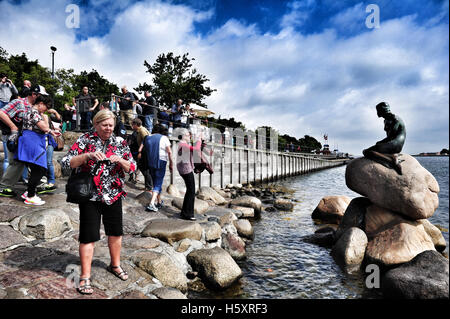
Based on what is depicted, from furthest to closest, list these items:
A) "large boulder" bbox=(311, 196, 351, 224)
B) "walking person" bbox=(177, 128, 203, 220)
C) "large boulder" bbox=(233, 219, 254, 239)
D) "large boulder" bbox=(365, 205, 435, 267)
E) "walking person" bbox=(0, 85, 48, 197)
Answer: "large boulder" bbox=(311, 196, 351, 224), "large boulder" bbox=(233, 219, 254, 239), "walking person" bbox=(177, 128, 203, 220), "large boulder" bbox=(365, 205, 435, 267), "walking person" bbox=(0, 85, 48, 197)

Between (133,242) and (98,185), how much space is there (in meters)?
2.13

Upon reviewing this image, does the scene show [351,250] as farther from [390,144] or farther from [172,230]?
[172,230]

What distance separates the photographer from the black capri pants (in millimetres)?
2717

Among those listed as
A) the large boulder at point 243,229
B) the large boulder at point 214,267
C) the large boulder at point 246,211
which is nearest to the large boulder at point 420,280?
the large boulder at point 214,267

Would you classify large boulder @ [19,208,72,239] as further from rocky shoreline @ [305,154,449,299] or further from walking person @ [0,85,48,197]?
rocky shoreline @ [305,154,449,299]

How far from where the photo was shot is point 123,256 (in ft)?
12.9

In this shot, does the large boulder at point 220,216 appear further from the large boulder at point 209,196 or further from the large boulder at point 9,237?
the large boulder at point 9,237

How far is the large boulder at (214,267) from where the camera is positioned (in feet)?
14.4

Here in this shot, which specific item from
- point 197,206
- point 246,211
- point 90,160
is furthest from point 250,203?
point 90,160

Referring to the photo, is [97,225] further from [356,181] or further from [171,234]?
[356,181]

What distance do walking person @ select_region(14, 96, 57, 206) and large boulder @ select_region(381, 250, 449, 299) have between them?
6.52m

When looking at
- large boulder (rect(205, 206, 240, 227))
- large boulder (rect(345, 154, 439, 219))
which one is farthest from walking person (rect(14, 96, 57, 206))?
large boulder (rect(345, 154, 439, 219))

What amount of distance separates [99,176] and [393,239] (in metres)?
5.96
